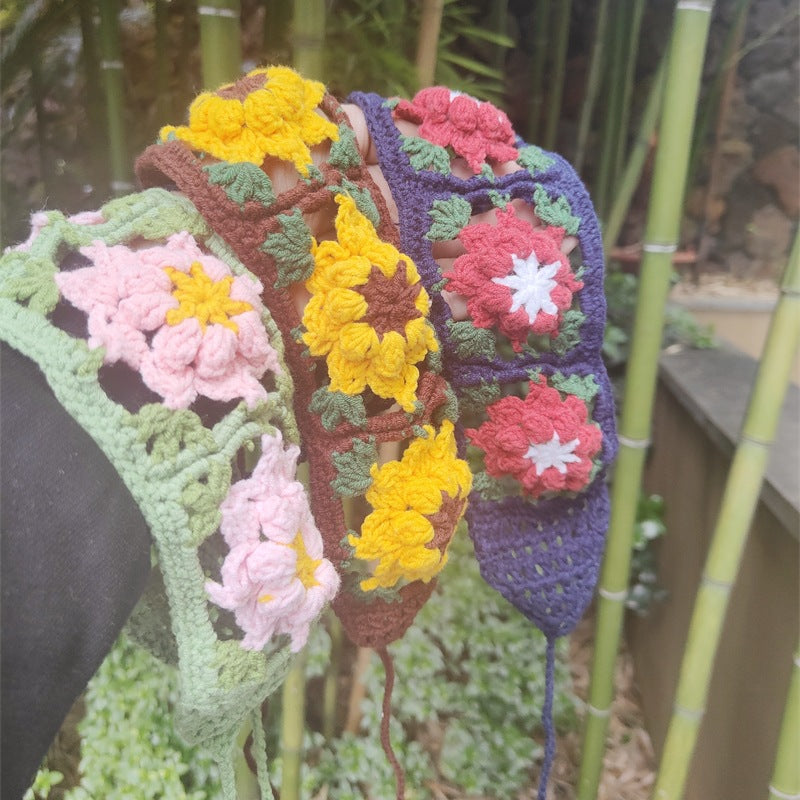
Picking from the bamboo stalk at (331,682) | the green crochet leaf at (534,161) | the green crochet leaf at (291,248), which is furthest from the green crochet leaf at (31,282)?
the bamboo stalk at (331,682)

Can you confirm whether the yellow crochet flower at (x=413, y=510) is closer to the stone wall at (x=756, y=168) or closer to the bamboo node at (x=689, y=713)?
the bamboo node at (x=689, y=713)

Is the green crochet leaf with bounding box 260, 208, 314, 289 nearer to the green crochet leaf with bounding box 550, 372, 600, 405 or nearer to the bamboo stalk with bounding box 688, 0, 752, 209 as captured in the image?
the green crochet leaf with bounding box 550, 372, 600, 405

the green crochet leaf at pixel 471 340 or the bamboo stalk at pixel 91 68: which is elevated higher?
the bamboo stalk at pixel 91 68

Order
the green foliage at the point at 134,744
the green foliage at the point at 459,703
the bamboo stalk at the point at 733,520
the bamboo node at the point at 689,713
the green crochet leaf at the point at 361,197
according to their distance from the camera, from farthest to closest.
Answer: the green foliage at the point at 459,703 → the green foliage at the point at 134,744 → the bamboo node at the point at 689,713 → the bamboo stalk at the point at 733,520 → the green crochet leaf at the point at 361,197

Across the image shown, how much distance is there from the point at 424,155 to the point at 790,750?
66cm

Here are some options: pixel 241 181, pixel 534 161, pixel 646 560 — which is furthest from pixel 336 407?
pixel 646 560

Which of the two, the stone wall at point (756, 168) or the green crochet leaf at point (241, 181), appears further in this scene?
the stone wall at point (756, 168)

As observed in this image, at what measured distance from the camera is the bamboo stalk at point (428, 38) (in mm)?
673

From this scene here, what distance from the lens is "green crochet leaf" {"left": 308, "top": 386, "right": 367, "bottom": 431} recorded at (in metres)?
0.40

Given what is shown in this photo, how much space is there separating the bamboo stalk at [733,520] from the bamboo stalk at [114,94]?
639 mm

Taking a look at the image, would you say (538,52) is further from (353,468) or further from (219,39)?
(353,468)

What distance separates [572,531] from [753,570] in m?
0.47

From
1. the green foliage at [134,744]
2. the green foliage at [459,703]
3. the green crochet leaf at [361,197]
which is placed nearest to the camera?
the green crochet leaf at [361,197]

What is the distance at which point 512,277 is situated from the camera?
0.45 metres
